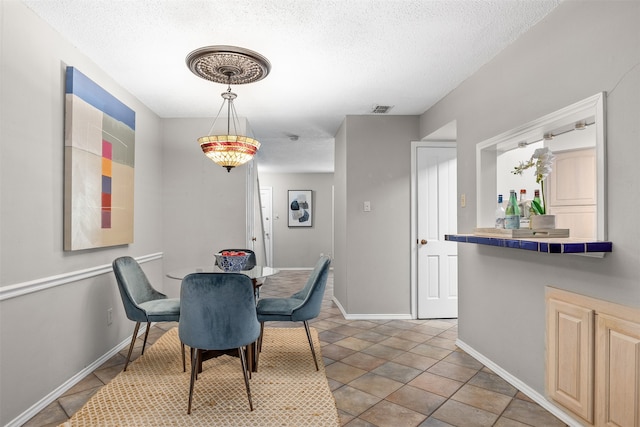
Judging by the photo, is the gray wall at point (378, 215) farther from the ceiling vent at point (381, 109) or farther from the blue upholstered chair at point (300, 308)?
the blue upholstered chair at point (300, 308)

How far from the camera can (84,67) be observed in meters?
2.71

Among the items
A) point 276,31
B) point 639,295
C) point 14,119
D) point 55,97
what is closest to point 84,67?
point 55,97

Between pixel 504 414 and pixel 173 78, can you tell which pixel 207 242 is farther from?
pixel 504 414

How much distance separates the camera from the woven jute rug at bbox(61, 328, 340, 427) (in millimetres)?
2072

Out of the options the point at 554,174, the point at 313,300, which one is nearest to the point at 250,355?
the point at 313,300

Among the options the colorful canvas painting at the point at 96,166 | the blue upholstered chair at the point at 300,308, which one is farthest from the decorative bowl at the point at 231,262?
the colorful canvas painting at the point at 96,166

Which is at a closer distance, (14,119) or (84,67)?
(14,119)

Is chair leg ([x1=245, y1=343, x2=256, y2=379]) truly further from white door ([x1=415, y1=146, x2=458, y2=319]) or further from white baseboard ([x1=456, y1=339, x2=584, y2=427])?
white door ([x1=415, y1=146, x2=458, y2=319])

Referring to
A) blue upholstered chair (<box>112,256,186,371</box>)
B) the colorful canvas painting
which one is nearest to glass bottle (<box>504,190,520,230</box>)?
blue upholstered chair (<box>112,256,186,371</box>)

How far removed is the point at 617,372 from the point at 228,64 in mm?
2800

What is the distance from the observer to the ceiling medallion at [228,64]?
2.38 meters

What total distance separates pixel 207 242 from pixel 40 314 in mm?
2192

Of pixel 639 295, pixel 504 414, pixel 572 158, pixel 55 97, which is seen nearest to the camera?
pixel 639 295

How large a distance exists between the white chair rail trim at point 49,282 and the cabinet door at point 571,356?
9.83 ft
